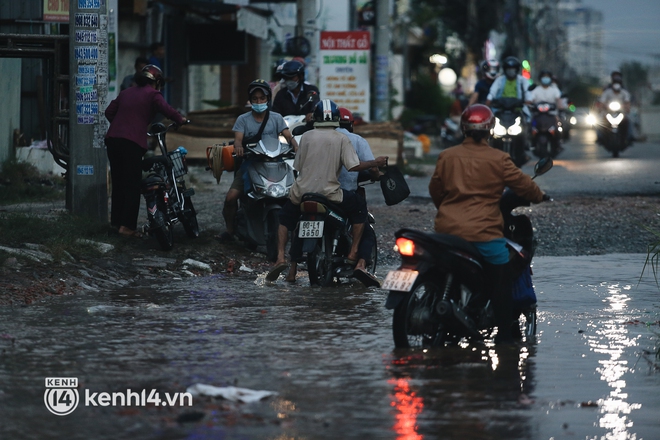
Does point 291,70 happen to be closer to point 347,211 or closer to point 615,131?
point 347,211

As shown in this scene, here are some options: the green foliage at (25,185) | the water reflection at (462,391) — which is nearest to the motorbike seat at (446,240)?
the water reflection at (462,391)

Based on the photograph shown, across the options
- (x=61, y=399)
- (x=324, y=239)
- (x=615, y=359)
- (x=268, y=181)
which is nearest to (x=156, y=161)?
(x=268, y=181)

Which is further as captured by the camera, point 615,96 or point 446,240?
point 615,96

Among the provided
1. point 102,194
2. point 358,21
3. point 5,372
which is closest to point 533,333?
point 5,372

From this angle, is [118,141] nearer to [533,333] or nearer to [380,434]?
[533,333]

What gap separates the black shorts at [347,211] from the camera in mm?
9688

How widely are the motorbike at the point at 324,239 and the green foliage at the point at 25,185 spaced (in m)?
5.74

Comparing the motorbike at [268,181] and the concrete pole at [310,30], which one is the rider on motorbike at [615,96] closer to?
the concrete pole at [310,30]

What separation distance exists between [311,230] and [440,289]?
2.45 metres

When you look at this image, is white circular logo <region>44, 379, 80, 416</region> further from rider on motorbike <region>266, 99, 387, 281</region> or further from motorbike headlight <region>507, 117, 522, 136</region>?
motorbike headlight <region>507, 117, 522, 136</region>

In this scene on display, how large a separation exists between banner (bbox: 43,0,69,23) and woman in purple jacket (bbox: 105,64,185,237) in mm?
6367

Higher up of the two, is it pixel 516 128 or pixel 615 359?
pixel 516 128

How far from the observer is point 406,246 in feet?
22.6

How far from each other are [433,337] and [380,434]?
207cm
